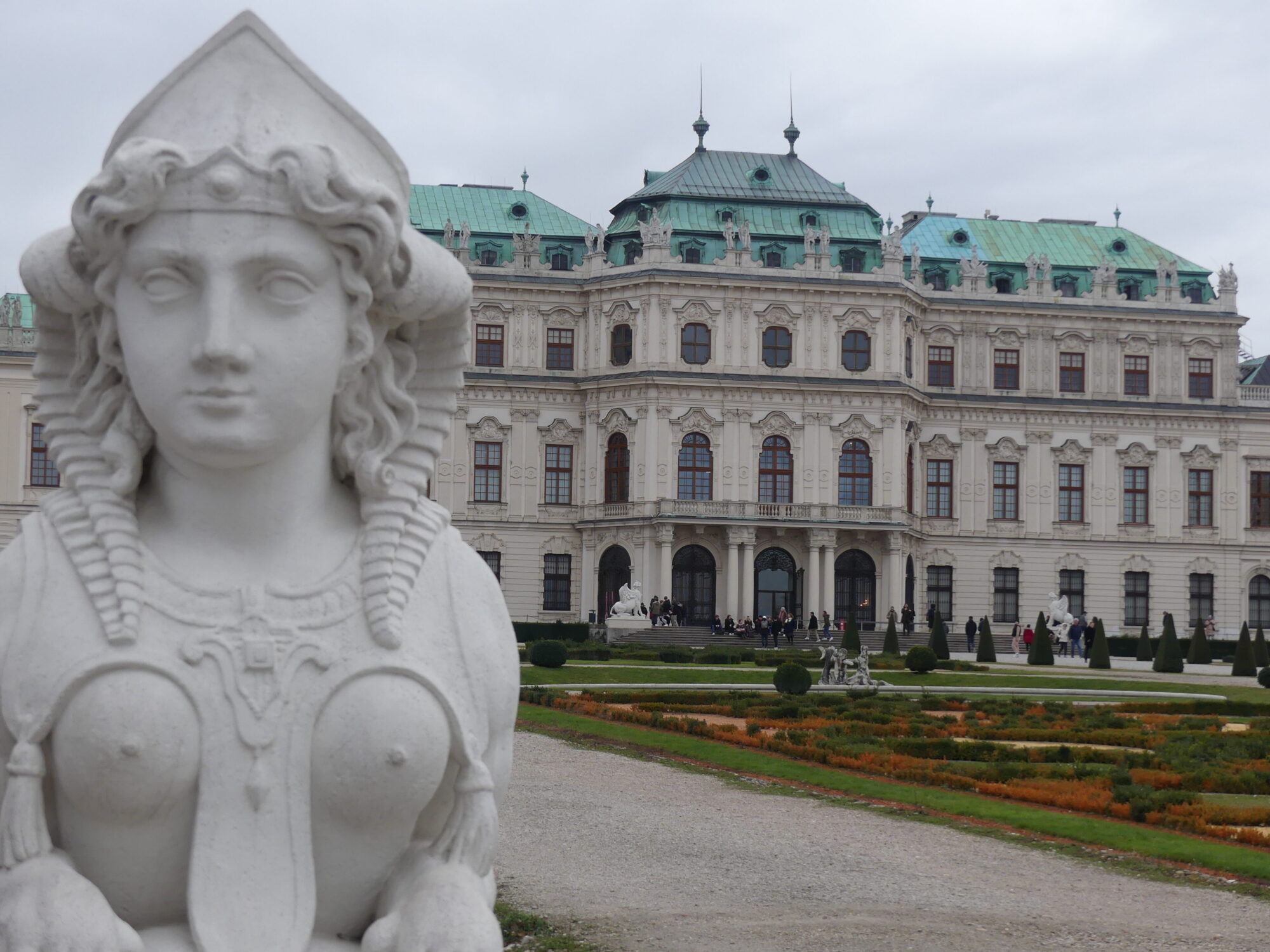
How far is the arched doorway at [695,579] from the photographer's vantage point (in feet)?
149

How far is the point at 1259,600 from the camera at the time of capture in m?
49.1

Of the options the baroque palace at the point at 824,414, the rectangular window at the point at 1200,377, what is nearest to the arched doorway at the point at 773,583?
the baroque palace at the point at 824,414

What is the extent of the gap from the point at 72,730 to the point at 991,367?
159 ft

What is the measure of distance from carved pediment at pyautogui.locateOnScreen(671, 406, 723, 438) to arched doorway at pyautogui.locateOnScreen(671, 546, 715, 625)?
10.7ft

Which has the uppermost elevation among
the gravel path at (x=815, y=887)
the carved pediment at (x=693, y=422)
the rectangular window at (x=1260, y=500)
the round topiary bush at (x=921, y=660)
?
the carved pediment at (x=693, y=422)

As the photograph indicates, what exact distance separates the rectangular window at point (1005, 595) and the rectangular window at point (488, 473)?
14528 mm

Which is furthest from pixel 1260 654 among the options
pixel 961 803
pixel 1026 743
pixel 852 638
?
pixel 961 803

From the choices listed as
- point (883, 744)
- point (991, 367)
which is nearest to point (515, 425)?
point (991, 367)

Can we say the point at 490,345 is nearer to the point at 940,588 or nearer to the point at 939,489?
the point at 939,489

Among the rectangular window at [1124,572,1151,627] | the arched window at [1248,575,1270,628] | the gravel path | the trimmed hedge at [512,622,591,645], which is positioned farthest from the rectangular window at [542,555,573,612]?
the gravel path

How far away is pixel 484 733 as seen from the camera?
2385 mm

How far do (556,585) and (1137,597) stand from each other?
17043 millimetres

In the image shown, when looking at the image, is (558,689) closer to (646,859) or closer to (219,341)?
(646,859)

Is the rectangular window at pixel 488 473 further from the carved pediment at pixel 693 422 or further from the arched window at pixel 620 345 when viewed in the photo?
the carved pediment at pixel 693 422
